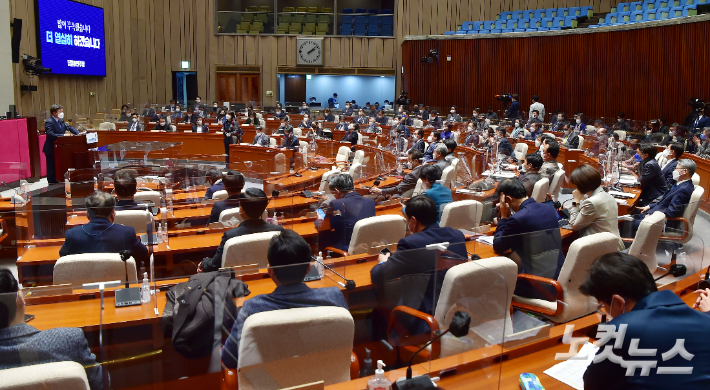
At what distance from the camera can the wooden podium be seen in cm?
1080

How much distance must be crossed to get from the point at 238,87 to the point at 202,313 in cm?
2039

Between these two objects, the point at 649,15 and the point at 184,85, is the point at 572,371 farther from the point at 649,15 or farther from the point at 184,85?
the point at 184,85

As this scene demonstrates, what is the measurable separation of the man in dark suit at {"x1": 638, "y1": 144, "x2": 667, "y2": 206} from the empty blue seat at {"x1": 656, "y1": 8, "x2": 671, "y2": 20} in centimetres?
979

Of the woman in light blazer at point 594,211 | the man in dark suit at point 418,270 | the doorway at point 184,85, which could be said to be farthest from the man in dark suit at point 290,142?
the doorway at point 184,85

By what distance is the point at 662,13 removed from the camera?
14727mm

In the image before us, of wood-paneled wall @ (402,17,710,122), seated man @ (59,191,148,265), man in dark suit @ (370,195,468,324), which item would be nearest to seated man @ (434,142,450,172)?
seated man @ (59,191,148,265)

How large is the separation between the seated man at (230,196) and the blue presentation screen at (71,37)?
40.3 feet

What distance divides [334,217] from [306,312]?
285cm

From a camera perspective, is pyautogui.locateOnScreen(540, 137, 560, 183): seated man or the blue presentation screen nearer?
pyautogui.locateOnScreen(540, 137, 560, 183): seated man

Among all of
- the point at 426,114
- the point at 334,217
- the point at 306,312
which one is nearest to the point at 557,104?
the point at 426,114

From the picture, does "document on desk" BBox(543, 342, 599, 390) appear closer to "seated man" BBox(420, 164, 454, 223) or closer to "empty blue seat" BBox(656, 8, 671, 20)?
"seated man" BBox(420, 164, 454, 223)

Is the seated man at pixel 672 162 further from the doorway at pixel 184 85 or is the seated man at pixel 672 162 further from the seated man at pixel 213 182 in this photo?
the doorway at pixel 184 85

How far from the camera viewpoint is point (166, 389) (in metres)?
2.46

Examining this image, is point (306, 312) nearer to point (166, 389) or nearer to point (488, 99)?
point (166, 389)
